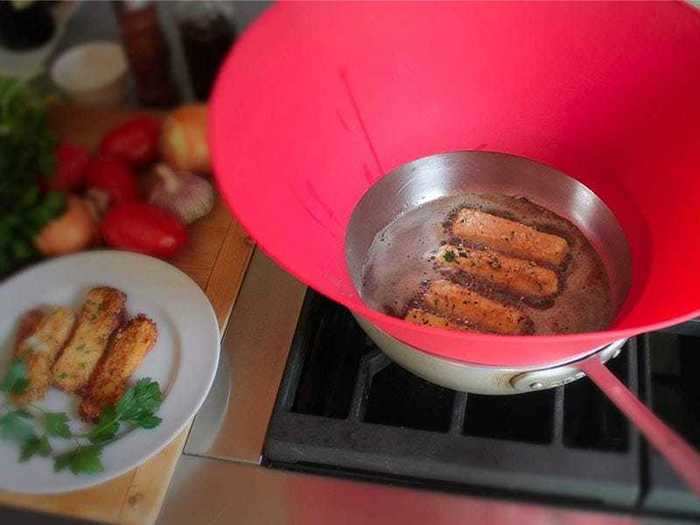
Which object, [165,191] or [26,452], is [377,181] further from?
[26,452]

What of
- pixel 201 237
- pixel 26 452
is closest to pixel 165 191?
pixel 201 237

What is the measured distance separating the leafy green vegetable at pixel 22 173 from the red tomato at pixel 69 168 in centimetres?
1

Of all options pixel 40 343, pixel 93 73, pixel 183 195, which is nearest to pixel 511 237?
pixel 183 195

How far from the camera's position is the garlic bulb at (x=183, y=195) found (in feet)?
2.24

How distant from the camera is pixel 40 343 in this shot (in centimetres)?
59

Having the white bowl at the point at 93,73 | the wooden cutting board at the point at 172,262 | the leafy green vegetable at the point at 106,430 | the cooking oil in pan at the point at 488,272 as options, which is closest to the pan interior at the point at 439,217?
the cooking oil in pan at the point at 488,272

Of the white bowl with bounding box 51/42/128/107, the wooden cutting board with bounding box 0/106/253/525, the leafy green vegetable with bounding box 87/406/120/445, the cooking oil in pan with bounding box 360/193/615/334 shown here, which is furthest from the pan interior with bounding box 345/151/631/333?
the white bowl with bounding box 51/42/128/107

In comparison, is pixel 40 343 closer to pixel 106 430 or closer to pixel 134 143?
pixel 106 430

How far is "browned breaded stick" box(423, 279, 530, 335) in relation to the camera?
22.7 inches

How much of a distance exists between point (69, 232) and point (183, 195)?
→ 11cm

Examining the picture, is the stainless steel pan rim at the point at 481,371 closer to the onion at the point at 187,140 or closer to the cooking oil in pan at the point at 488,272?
the cooking oil in pan at the point at 488,272

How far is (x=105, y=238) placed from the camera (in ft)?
2.23

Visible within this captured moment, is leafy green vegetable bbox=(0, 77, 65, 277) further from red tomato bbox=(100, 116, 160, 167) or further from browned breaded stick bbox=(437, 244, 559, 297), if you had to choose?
browned breaded stick bbox=(437, 244, 559, 297)

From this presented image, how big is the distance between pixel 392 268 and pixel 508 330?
12cm
